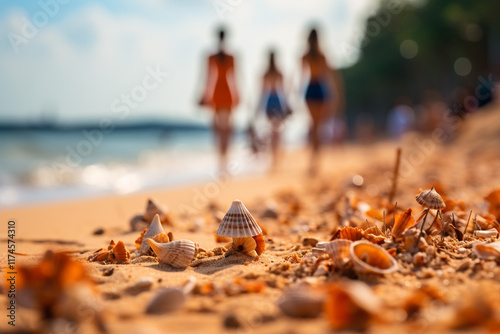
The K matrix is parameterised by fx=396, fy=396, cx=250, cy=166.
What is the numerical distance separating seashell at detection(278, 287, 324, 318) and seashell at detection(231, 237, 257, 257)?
2.81ft

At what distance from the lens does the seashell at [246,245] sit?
2236mm

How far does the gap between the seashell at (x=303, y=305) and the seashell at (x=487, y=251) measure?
0.97 metres

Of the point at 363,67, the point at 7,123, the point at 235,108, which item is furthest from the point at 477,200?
the point at 7,123

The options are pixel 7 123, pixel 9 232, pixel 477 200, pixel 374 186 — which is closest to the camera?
pixel 9 232

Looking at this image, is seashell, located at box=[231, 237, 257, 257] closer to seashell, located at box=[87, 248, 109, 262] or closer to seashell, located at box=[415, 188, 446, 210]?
seashell, located at box=[87, 248, 109, 262]

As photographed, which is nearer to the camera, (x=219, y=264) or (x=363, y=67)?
(x=219, y=264)

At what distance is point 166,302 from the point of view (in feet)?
4.85

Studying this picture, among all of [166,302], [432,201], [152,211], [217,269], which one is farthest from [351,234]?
[152,211]

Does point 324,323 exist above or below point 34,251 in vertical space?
above

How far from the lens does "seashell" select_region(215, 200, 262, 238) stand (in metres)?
2.13

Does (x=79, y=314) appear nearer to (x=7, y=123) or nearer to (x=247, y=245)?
(x=247, y=245)

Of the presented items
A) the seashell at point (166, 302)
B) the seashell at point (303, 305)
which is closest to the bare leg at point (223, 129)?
the seashell at point (166, 302)

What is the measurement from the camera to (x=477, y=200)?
12.2 feet

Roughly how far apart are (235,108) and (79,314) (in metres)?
6.34
